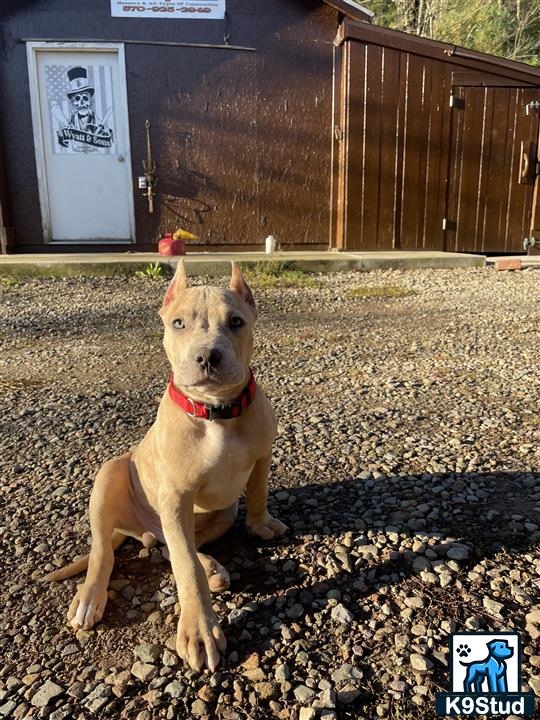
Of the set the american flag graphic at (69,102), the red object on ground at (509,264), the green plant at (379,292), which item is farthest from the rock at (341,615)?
the american flag graphic at (69,102)

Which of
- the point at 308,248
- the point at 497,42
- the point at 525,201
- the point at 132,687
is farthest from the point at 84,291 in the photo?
the point at 497,42

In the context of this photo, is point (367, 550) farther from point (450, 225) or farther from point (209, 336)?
point (450, 225)

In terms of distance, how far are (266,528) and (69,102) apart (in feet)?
29.0

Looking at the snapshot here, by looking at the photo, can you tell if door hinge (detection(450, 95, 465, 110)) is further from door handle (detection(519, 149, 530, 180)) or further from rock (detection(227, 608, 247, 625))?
rock (detection(227, 608, 247, 625))

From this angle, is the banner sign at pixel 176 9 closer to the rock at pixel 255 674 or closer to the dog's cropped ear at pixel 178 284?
the dog's cropped ear at pixel 178 284

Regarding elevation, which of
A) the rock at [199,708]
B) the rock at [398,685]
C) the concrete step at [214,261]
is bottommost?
the rock at [199,708]

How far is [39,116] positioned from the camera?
359 inches

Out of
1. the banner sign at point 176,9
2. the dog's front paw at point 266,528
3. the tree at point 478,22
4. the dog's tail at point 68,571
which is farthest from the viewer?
the tree at point 478,22

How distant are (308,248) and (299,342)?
4.97m

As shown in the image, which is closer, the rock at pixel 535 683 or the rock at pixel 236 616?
the rock at pixel 535 683

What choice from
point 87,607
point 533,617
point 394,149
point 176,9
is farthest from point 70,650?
point 176,9

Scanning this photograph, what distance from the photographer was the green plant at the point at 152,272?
27.1 feet

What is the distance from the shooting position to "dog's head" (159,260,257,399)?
1.95 meters

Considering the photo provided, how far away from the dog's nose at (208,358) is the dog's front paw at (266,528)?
84cm
